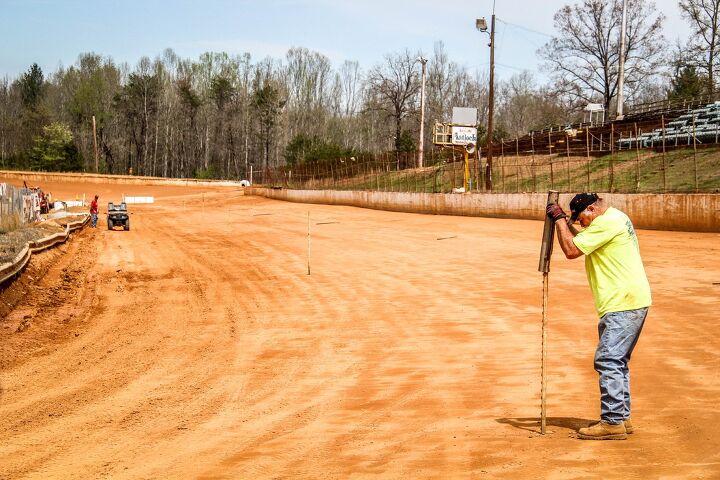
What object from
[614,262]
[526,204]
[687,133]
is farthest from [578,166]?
[614,262]

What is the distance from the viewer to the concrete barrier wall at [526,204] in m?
27.3

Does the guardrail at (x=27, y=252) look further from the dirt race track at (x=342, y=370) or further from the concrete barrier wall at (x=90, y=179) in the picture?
the concrete barrier wall at (x=90, y=179)

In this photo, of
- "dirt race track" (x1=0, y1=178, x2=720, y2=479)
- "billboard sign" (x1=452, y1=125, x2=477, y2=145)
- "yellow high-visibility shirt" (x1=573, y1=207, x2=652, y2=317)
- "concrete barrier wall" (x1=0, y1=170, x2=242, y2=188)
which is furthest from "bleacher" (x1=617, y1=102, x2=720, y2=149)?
"concrete barrier wall" (x1=0, y1=170, x2=242, y2=188)

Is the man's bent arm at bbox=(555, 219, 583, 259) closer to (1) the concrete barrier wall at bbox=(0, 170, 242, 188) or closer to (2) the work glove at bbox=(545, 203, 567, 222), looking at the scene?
(2) the work glove at bbox=(545, 203, 567, 222)

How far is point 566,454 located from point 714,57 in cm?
6752

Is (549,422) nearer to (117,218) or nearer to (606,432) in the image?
(606,432)

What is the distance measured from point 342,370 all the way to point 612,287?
500 centimetres

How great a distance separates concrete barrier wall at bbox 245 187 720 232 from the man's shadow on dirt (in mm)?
21341

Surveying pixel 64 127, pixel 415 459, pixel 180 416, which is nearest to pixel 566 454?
pixel 415 459

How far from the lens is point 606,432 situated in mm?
6992

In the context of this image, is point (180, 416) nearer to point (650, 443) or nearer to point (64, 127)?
point (650, 443)

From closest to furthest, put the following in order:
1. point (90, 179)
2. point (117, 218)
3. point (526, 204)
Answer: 1. point (526, 204)
2. point (117, 218)
3. point (90, 179)

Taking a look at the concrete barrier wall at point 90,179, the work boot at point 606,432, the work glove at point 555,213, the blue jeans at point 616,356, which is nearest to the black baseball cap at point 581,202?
the work glove at point 555,213

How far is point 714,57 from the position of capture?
2574 inches
